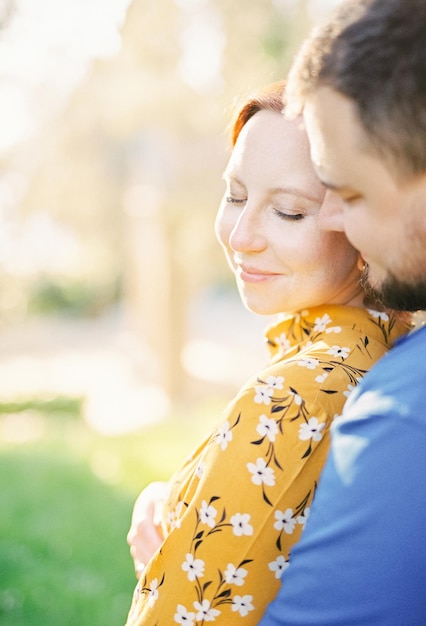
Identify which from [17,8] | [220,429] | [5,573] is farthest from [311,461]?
[5,573]

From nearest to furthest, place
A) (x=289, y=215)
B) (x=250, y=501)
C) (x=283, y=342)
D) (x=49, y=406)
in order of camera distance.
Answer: (x=250, y=501) → (x=289, y=215) → (x=283, y=342) → (x=49, y=406)

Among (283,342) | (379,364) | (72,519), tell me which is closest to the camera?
(379,364)

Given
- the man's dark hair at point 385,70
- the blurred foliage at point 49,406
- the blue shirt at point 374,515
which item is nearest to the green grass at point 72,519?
the blue shirt at point 374,515

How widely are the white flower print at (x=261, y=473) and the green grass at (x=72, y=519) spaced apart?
276cm

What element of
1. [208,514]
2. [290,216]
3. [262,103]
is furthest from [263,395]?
[262,103]

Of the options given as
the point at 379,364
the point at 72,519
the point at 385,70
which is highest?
the point at 385,70

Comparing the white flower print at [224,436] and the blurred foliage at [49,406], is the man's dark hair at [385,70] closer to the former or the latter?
the white flower print at [224,436]

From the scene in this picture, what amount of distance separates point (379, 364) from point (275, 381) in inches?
10.0

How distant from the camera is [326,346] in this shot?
1.68 m

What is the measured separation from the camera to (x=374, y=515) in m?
1.26

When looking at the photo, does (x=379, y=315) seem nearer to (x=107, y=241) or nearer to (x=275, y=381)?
(x=275, y=381)

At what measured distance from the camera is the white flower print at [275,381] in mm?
1527

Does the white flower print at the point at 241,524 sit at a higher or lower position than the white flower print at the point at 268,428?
lower

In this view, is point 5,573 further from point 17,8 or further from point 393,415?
point 393,415
